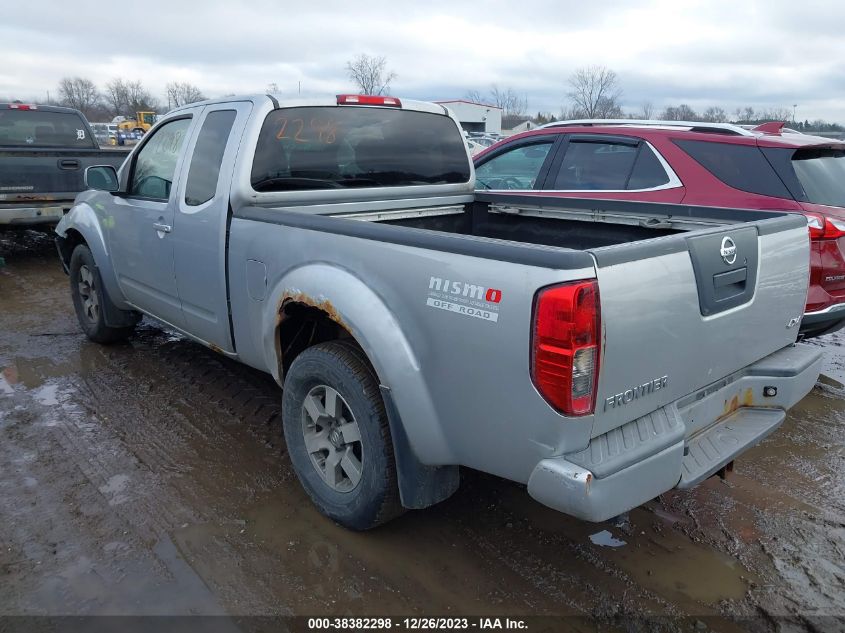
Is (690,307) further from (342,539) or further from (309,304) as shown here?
(342,539)

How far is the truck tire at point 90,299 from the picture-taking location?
17.7 ft

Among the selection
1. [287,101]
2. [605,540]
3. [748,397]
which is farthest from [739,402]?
[287,101]

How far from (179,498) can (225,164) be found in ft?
6.03

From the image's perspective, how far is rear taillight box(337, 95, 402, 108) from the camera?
4051 millimetres

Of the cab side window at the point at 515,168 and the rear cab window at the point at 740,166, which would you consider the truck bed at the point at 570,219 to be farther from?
the cab side window at the point at 515,168

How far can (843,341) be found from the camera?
6062mm

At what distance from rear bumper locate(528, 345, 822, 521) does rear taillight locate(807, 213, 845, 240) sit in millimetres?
1398

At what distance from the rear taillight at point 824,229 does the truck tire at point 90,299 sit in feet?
17.1

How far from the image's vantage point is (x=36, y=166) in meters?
8.57

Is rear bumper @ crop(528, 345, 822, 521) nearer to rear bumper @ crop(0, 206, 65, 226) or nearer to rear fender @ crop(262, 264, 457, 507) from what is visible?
rear fender @ crop(262, 264, 457, 507)

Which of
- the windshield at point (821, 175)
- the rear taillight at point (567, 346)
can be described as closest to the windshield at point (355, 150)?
the rear taillight at point (567, 346)

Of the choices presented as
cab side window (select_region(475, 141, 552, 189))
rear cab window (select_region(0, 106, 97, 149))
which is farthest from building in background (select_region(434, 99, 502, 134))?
cab side window (select_region(475, 141, 552, 189))

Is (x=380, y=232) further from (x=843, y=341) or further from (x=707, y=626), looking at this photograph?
(x=843, y=341)

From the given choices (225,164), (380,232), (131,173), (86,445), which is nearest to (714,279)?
(380,232)
